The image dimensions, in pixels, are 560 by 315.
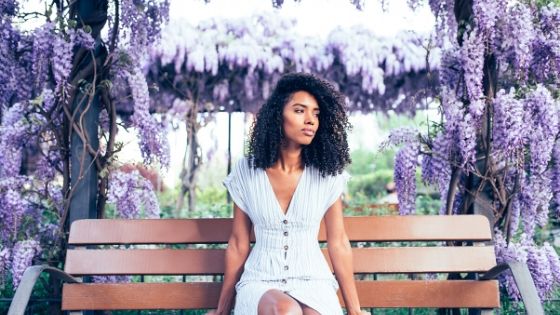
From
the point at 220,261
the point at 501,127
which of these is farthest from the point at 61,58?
the point at 501,127

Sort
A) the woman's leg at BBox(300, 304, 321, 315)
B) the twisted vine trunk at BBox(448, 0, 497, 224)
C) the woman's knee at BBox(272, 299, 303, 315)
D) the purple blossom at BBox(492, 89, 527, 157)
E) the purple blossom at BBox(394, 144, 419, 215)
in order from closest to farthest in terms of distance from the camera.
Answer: the woman's knee at BBox(272, 299, 303, 315), the woman's leg at BBox(300, 304, 321, 315), the purple blossom at BBox(492, 89, 527, 157), the twisted vine trunk at BBox(448, 0, 497, 224), the purple blossom at BBox(394, 144, 419, 215)

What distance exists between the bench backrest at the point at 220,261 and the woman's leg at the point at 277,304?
2.19 ft

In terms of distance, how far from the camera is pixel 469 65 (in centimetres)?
356

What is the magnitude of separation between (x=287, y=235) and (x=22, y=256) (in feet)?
5.35

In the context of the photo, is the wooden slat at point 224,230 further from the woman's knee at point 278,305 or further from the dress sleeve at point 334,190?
the woman's knee at point 278,305

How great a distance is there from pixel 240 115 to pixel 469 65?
7.96 meters

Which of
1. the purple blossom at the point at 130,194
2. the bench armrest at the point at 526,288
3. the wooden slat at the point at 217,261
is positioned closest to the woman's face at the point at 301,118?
the wooden slat at the point at 217,261

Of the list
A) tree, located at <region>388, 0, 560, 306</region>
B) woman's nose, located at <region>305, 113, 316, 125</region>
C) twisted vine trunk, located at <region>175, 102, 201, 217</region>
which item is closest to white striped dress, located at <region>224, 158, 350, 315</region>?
woman's nose, located at <region>305, 113, 316, 125</region>

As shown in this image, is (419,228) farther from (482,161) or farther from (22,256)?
(22,256)

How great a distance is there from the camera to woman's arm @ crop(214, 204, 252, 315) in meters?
2.97

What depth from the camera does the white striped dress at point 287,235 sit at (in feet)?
9.29

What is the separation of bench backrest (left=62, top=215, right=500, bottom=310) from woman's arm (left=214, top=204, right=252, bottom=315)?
317 mm

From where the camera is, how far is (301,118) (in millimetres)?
2885

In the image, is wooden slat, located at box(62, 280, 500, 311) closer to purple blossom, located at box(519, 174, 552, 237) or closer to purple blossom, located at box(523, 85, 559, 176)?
purple blossom, located at box(519, 174, 552, 237)
